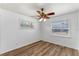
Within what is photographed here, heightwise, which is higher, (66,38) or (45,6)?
(45,6)

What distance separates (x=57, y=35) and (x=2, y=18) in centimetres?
215

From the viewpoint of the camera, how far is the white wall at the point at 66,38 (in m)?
2.61

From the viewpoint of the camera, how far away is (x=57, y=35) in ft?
8.72

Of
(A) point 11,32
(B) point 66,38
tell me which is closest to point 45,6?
(B) point 66,38

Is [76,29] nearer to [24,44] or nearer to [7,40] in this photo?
[24,44]

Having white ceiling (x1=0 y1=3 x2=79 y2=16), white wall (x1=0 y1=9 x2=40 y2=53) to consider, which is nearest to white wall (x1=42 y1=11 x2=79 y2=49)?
white ceiling (x1=0 y1=3 x2=79 y2=16)

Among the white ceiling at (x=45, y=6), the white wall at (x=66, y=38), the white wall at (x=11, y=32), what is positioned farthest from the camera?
the white wall at (x=66, y=38)

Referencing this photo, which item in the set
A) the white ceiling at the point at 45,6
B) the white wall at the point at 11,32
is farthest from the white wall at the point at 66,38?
the white wall at the point at 11,32

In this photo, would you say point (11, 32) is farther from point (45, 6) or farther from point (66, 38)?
point (66, 38)

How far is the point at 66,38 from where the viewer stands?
8.91 feet

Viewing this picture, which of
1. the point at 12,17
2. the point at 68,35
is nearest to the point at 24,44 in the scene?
the point at 12,17

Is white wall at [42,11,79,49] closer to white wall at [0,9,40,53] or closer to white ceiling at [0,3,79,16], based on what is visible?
white ceiling at [0,3,79,16]

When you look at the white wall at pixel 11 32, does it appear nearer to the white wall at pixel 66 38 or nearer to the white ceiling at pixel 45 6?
the white ceiling at pixel 45 6

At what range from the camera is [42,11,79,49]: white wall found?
261 cm
